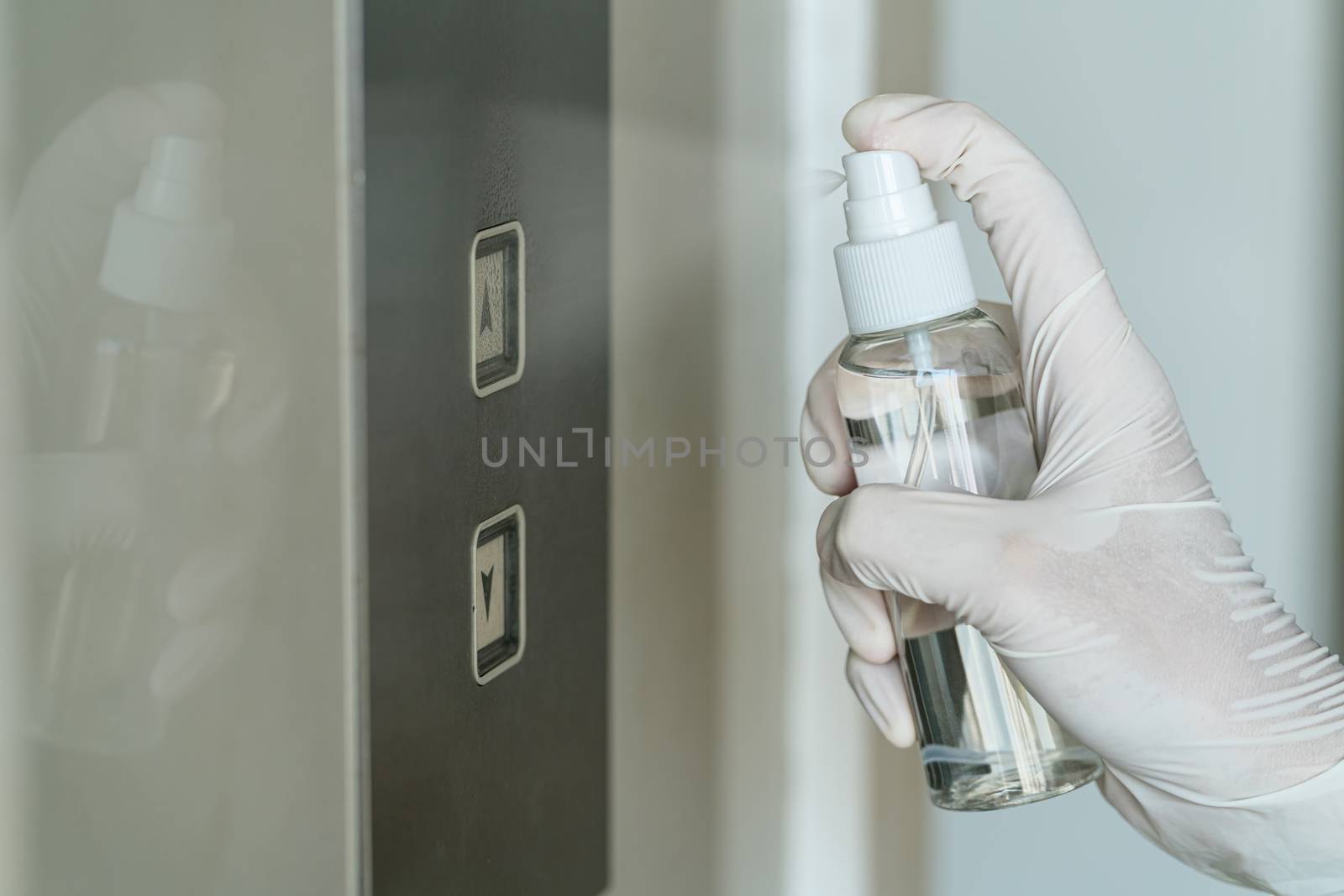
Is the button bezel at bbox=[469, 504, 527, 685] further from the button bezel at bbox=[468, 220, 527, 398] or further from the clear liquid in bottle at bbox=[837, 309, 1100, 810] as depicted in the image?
the clear liquid in bottle at bbox=[837, 309, 1100, 810]

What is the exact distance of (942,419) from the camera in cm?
46

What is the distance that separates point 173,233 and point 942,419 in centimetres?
29

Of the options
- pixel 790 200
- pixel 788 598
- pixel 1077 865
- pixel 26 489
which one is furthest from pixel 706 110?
pixel 1077 865

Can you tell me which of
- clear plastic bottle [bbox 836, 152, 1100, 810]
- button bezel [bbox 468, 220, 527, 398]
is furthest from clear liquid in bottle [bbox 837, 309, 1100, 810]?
button bezel [bbox 468, 220, 527, 398]

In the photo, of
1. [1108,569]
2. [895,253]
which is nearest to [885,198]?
[895,253]

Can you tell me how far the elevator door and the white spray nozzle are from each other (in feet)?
0.51

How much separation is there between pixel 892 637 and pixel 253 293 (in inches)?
12.3

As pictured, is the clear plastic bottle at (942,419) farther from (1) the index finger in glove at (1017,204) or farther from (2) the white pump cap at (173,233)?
(2) the white pump cap at (173,233)

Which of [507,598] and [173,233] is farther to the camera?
[507,598]

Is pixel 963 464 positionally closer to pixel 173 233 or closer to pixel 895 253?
pixel 895 253

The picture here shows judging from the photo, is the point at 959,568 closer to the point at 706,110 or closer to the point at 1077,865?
the point at 706,110

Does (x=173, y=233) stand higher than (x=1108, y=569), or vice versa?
(x=173, y=233)

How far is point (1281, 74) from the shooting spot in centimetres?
72

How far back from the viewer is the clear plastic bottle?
0.44m
